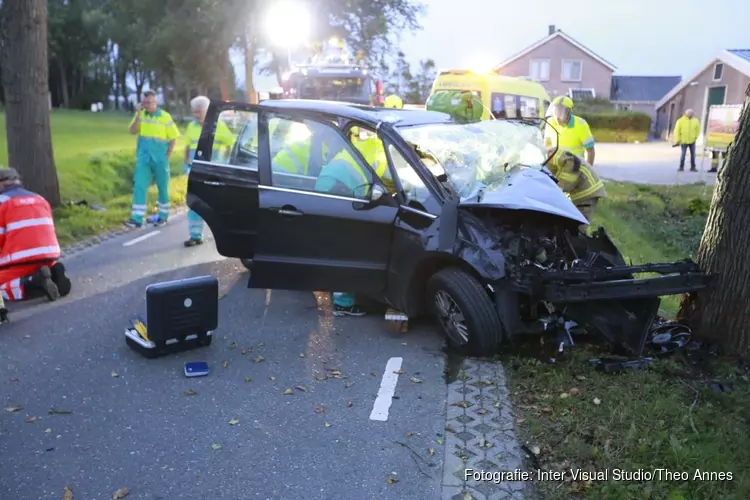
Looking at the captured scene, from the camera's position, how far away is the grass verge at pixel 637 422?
329cm

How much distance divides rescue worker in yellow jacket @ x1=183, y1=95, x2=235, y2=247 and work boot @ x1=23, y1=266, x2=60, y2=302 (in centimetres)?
165

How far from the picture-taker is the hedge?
134 feet

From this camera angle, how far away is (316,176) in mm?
5590

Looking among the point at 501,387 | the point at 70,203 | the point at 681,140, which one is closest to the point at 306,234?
the point at 501,387

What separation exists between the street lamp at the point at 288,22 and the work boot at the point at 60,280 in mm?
25033

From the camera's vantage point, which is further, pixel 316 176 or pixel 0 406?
pixel 316 176

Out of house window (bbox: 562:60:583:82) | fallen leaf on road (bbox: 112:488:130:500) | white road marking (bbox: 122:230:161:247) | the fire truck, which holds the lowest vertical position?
fallen leaf on road (bbox: 112:488:130:500)

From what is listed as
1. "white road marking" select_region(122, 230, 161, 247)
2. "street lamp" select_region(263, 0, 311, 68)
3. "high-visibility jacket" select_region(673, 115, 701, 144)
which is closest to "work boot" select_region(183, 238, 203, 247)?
"white road marking" select_region(122, 230, 161, 247)

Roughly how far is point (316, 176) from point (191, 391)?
6.89 ft

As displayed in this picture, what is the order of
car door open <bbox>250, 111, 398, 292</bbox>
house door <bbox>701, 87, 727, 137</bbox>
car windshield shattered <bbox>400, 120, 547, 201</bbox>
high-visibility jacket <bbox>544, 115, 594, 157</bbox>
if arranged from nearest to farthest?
car windshield shattered <bbox>400, 120, 547, 201</bbox>
car door open <bbox>250, 111, 398, 292</bbox>
high-visibility jacket <bbox>544, 115, 594, 157</bbox>
house door <bbox>701, 87, 727, 137</bbox>

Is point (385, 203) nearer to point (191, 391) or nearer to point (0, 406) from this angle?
point (191, 391)

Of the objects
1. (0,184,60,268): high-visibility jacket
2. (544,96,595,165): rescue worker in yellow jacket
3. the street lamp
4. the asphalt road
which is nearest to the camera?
the asphalt road

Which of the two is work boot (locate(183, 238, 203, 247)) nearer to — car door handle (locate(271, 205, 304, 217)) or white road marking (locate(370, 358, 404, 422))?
car door handle (locate(271, 205, 304, 217))

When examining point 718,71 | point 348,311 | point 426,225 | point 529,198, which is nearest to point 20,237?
point 348,311
